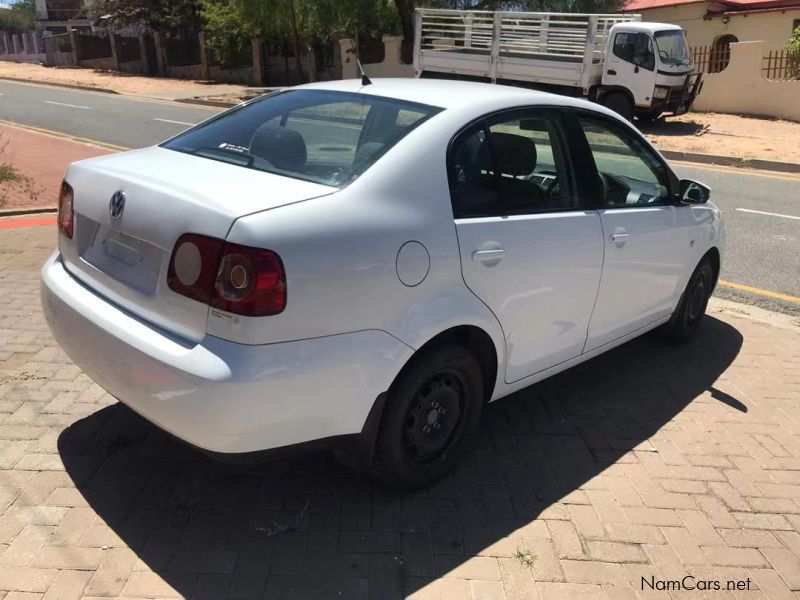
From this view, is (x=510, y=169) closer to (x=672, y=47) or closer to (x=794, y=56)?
(x=672, y=47)

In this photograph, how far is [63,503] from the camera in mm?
2957

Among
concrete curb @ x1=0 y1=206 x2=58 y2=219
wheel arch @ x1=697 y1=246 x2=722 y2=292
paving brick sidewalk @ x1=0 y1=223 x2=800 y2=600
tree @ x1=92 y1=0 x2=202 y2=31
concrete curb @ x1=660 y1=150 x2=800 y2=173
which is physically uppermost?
tree @ x1=92 y1=0 x2=202 y2=31

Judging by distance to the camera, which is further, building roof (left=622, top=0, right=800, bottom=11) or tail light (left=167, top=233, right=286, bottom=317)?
building roof (left=622, top=0, right=800, bottom=11)

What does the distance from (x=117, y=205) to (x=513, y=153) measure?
1.81 meters

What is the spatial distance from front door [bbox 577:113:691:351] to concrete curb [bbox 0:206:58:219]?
247 inches

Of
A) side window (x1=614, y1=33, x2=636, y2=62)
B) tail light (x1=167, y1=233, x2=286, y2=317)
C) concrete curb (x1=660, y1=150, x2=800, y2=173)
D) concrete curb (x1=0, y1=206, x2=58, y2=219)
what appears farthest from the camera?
side window (x1=614, y1=33, x2=636, y2=62)

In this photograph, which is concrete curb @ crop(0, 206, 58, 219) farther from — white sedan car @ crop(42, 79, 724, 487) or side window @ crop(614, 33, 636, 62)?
side window @ crop(614, 33, 636, 62)

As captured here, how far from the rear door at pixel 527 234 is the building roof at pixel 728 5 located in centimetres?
2471

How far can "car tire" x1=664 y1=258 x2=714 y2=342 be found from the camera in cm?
467

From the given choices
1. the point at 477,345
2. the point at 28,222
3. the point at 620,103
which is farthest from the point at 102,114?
the point at 477,345

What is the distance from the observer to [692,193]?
14.4 feet

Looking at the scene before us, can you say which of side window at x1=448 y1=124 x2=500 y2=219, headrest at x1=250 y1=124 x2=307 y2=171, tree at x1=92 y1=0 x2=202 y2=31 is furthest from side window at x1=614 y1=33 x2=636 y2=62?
tree at x1=92 y1=0 x2=202 y2=31

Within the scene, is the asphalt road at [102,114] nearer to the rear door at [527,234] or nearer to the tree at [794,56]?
the rear door at [527,234]

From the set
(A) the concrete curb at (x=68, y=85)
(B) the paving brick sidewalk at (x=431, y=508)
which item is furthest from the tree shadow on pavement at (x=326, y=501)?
(A) the concrete curb at (x=68, y=85)
